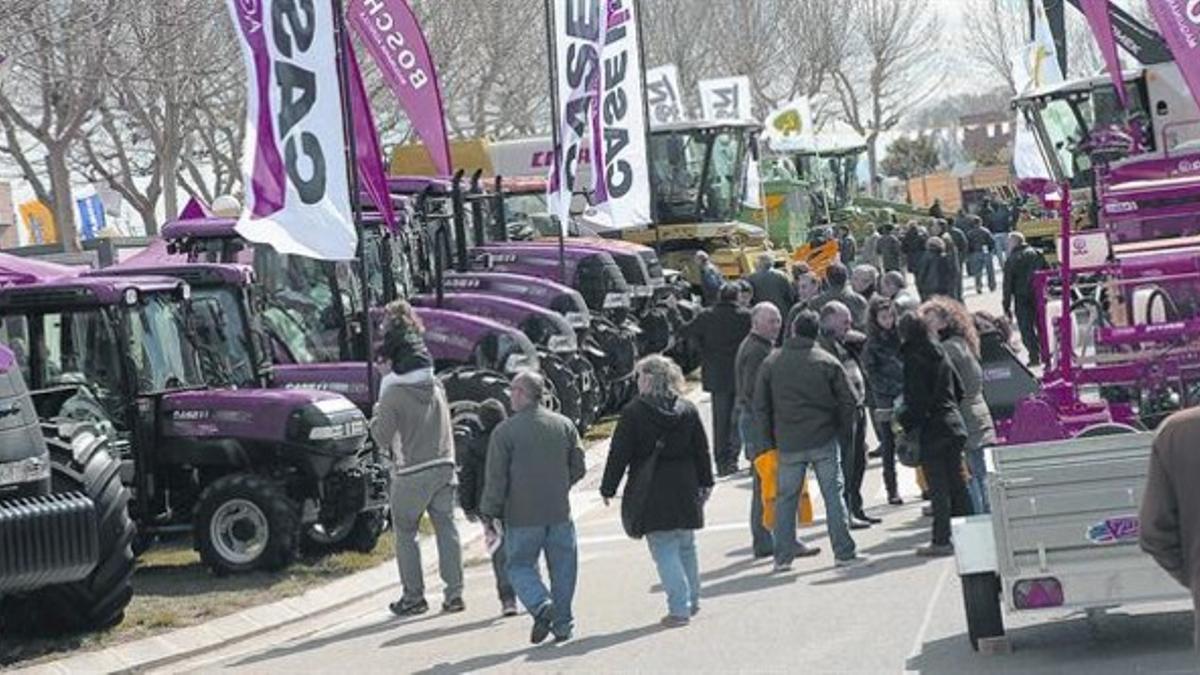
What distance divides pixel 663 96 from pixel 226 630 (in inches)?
1296

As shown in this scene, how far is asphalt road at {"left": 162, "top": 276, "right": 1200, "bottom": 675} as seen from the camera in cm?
1142

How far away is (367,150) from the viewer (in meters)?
19.0

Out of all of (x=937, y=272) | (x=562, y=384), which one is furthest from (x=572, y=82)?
(x=937, y=272)

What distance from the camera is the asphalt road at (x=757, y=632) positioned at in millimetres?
11422

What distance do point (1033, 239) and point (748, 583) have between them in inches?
1148

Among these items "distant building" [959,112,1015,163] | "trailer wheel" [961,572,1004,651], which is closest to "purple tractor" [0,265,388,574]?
"trailer wheel" [961,572,1004,651]

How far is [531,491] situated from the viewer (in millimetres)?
13102

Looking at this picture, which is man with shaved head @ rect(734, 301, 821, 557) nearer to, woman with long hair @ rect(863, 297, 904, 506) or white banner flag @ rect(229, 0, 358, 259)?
woman with long hair @ rect(863, 297, 904, 506)

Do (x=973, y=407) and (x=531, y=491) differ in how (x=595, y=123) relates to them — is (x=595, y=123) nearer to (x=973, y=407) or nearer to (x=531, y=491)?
(x=973, y=407)

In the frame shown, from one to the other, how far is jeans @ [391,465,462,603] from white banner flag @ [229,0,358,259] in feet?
9.03

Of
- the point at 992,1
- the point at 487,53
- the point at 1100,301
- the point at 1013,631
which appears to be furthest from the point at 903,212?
the point at 1013,631

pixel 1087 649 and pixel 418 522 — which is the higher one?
pixel 418 522

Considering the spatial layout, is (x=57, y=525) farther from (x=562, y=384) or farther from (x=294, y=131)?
(x=562, y=384)

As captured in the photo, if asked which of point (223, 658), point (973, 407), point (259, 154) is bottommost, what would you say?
point (223, 658)
